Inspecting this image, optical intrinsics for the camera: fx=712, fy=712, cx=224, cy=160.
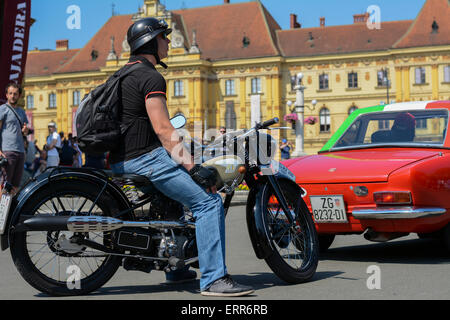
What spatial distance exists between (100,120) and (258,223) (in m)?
1.34

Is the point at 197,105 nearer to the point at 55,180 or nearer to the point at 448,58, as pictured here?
the point at 448,58

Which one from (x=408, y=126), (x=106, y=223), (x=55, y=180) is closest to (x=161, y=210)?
(x=106, y=223)

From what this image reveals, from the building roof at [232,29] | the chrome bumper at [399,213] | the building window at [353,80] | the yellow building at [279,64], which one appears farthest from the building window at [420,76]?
the chrome bumper at [399,213]

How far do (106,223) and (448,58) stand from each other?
68869 millimetres

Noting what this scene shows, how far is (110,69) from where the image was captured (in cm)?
7838

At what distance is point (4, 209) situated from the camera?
4.75 meters

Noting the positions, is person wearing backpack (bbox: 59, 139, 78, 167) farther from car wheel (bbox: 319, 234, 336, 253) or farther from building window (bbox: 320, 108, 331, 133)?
building window (bbox: 320, 108, 331, 133)

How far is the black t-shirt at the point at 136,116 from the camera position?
484 centimetres

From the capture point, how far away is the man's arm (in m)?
4.75

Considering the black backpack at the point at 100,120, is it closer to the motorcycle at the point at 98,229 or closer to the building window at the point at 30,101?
the motorcycle at the point at 98,229

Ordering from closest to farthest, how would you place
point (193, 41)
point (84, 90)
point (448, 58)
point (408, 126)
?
point (408, 126), point (448, 58), point (193, 41), point (84, 90)

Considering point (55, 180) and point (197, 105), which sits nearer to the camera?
point (55, 180)

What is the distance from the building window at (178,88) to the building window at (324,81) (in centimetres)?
1496

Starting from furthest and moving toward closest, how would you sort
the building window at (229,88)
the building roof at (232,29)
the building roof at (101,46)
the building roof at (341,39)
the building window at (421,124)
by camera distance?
1. the building roof at (101,46)
2. the building window at (229,88)
3. the building roof at (232,29)
4. the building roof at (341,39)
5. the building window at (421,124)
